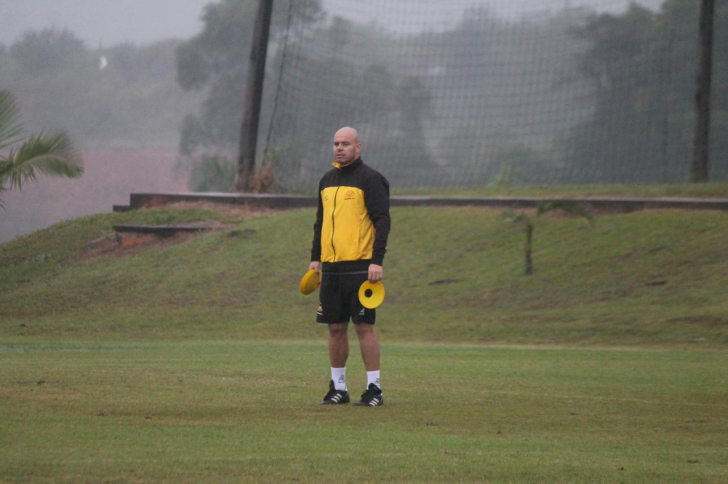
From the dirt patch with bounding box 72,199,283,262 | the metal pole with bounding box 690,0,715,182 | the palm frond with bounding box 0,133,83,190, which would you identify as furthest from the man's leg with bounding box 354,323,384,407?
the metal pole with bounding box 690,0,715,182

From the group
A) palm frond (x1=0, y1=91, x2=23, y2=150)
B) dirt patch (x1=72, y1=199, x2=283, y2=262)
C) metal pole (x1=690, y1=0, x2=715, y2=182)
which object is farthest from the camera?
metal pole (x1=690, y1=0, x2=715, y2=182)

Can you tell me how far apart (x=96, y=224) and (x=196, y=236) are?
2.85 m

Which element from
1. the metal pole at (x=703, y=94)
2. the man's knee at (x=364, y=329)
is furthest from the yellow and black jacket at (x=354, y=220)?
the metal pole at (x=703, y=94)

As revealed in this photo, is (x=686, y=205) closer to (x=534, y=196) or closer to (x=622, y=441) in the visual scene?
(x=534, y=196)

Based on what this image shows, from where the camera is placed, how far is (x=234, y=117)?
7069cm

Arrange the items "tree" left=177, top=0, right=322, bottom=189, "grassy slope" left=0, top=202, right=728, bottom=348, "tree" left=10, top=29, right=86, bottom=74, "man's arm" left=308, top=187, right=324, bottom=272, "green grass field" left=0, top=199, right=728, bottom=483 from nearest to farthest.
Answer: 1. "green grass field" left=0, top=199, right=728, bottom=483
2. "man's arm" left=308, top=187, right=324, bottom=272
3. "grassy slope" left=0, top=202, right=728, bottom=348
4. "tree" left=10, top=29, right=86, bottom=74
5. "tree" left=177, top=0, right=322, bottom=189

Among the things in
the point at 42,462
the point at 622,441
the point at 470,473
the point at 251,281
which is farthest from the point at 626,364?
the point at 251,281

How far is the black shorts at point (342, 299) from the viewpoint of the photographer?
8.48 m

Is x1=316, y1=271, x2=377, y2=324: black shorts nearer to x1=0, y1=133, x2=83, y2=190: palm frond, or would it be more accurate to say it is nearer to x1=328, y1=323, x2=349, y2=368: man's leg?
x1=328, y1=323, x2=349, y2=368: man's leg

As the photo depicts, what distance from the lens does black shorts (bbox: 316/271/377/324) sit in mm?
8477

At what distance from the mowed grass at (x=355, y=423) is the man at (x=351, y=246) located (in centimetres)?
33

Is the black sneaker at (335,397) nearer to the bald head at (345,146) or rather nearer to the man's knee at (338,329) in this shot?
the man's knee at (338,329)

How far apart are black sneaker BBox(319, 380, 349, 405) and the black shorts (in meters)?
0.49

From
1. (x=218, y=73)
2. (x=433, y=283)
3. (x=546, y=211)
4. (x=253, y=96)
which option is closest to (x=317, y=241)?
(x=433, y=283)
